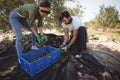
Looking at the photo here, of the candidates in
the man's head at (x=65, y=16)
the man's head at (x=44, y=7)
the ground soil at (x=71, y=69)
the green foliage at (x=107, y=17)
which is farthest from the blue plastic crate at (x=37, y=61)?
the green foliage at (x=107, y=17)

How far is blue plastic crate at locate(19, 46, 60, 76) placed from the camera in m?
2.36

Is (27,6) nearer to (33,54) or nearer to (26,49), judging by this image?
(33,54)

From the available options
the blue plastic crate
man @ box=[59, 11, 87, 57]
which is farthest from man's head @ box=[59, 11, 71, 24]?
the blue plastic crate

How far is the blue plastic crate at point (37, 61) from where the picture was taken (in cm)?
236

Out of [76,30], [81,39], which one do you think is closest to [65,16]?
[76,30]

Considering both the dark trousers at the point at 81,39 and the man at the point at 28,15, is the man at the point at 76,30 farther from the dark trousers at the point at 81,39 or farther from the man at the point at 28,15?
the man at the point at 28,15

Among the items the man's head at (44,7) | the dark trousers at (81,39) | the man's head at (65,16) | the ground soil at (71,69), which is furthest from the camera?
the dark trousers at (81,39)

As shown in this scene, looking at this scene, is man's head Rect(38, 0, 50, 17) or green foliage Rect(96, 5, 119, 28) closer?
man's head Rect(38, 0, 50, 17)

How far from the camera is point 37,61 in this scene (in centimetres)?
238

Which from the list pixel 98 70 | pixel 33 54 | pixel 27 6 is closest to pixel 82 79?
pixel 98 70

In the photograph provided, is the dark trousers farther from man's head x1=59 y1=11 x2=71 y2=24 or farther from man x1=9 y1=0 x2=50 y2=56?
man x1=9 y1=0 x2=50 y2=56

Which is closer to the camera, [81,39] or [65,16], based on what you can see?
[65,16]

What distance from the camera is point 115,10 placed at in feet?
46.0

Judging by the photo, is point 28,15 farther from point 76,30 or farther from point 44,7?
point 76,30
